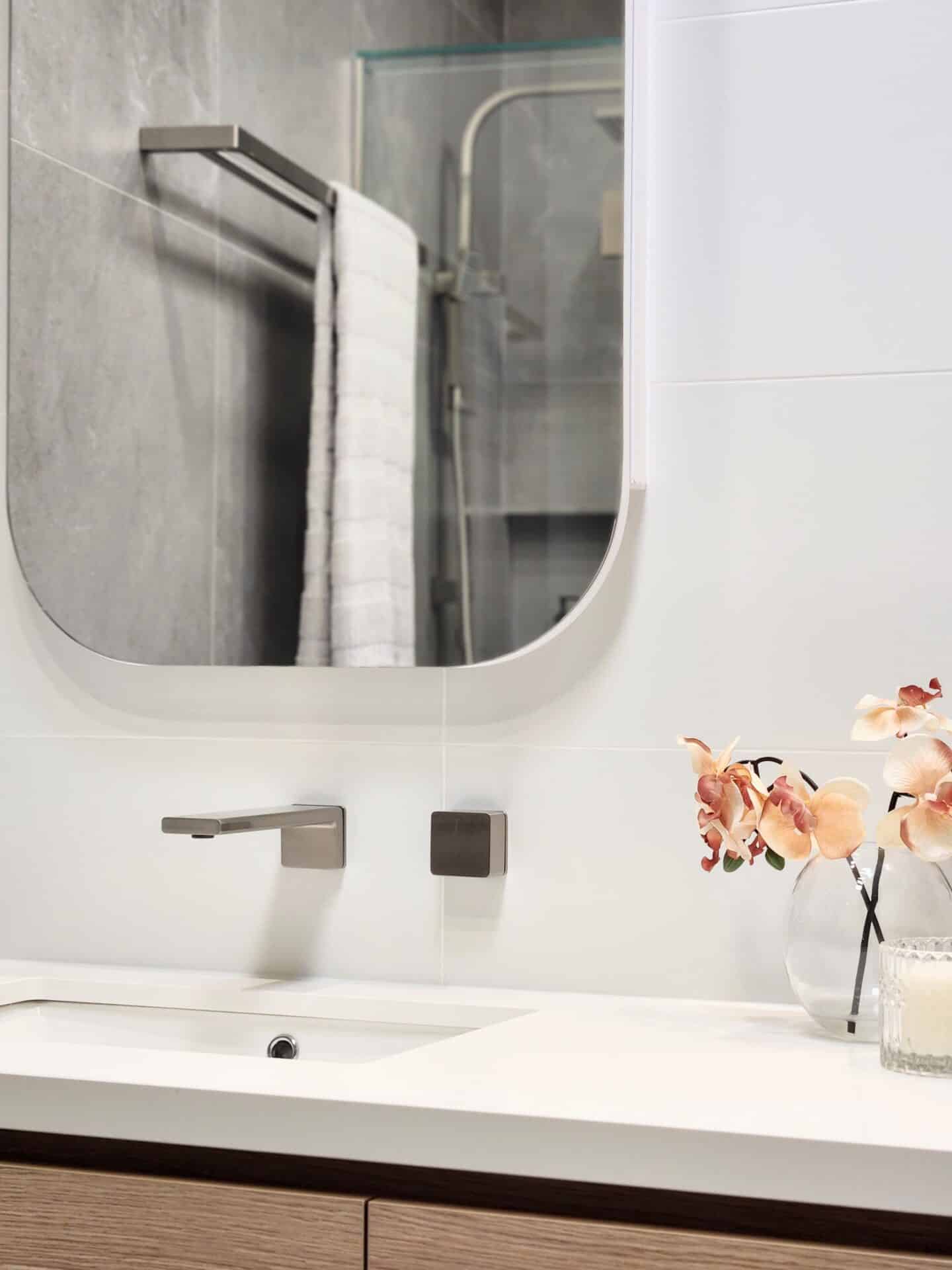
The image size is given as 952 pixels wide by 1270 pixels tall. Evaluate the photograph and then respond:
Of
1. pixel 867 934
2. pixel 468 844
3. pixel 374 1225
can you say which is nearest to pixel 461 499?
pixel 468 844

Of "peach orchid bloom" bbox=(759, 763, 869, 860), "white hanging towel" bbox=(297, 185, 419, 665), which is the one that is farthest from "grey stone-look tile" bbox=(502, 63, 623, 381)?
"peach orchid bloom" bbox=(759, 763, 869, 860)

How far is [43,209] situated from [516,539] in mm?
597

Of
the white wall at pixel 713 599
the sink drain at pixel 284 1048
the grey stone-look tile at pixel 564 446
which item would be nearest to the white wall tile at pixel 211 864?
the white wall at pixel 713 599

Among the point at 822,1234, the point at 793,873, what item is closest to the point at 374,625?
the point at 793,873

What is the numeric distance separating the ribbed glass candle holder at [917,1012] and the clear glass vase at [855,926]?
8 cm

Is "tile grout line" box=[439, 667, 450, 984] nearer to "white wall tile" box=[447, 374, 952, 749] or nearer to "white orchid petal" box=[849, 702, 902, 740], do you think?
"white wall tile" box=[447, 374, 952, 749]

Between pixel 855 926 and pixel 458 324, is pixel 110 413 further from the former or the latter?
pixel 855 926

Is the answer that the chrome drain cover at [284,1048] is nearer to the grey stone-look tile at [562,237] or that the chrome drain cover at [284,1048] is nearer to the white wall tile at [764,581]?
the white wall tile at [764,581]

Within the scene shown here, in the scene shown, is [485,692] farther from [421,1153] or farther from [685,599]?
[421,1153]

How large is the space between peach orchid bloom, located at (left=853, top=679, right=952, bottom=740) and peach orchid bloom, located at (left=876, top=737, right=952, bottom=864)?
0.5 inches

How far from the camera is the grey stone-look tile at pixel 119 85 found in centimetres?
139

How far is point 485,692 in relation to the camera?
1.28 m

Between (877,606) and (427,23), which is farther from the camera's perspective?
(427,23)

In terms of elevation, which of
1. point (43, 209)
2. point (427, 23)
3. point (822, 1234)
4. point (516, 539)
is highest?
point (427, 23)
